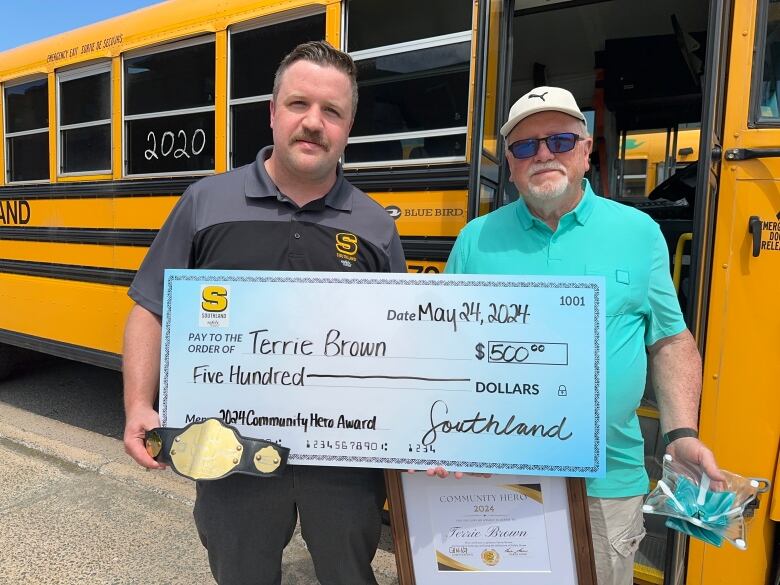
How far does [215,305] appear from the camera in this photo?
4.18 feet

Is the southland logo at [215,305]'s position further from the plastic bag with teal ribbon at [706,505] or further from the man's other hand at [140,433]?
the plastic bag with teal ribbon at [706,505]

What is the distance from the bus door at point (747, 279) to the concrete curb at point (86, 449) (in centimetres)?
240

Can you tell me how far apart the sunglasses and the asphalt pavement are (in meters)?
1.80

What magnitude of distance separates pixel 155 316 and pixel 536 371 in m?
0.91

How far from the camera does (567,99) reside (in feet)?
4.50

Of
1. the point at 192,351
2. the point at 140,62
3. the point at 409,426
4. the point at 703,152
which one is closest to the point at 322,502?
the point at 409,426

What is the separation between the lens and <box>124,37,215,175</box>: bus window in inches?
109

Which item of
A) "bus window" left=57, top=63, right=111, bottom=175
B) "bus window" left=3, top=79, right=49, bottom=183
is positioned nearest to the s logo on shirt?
Result: "bus window" left=57, top=63, right=111, bottom=175

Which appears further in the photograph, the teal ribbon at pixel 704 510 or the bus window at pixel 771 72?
the bus window at pixel 771 72

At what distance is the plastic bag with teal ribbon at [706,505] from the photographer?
47.0 inches

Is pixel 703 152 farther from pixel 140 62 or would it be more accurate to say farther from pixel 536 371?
pixel 140 62

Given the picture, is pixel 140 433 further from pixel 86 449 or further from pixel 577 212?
pixel 86 449

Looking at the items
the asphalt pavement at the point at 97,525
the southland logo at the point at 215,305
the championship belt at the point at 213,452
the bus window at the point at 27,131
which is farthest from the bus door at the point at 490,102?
the bus window at the point at 27,131

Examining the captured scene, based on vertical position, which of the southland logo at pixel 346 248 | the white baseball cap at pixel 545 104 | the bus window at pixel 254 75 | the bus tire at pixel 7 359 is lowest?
the bus tire at pixel 7 359
